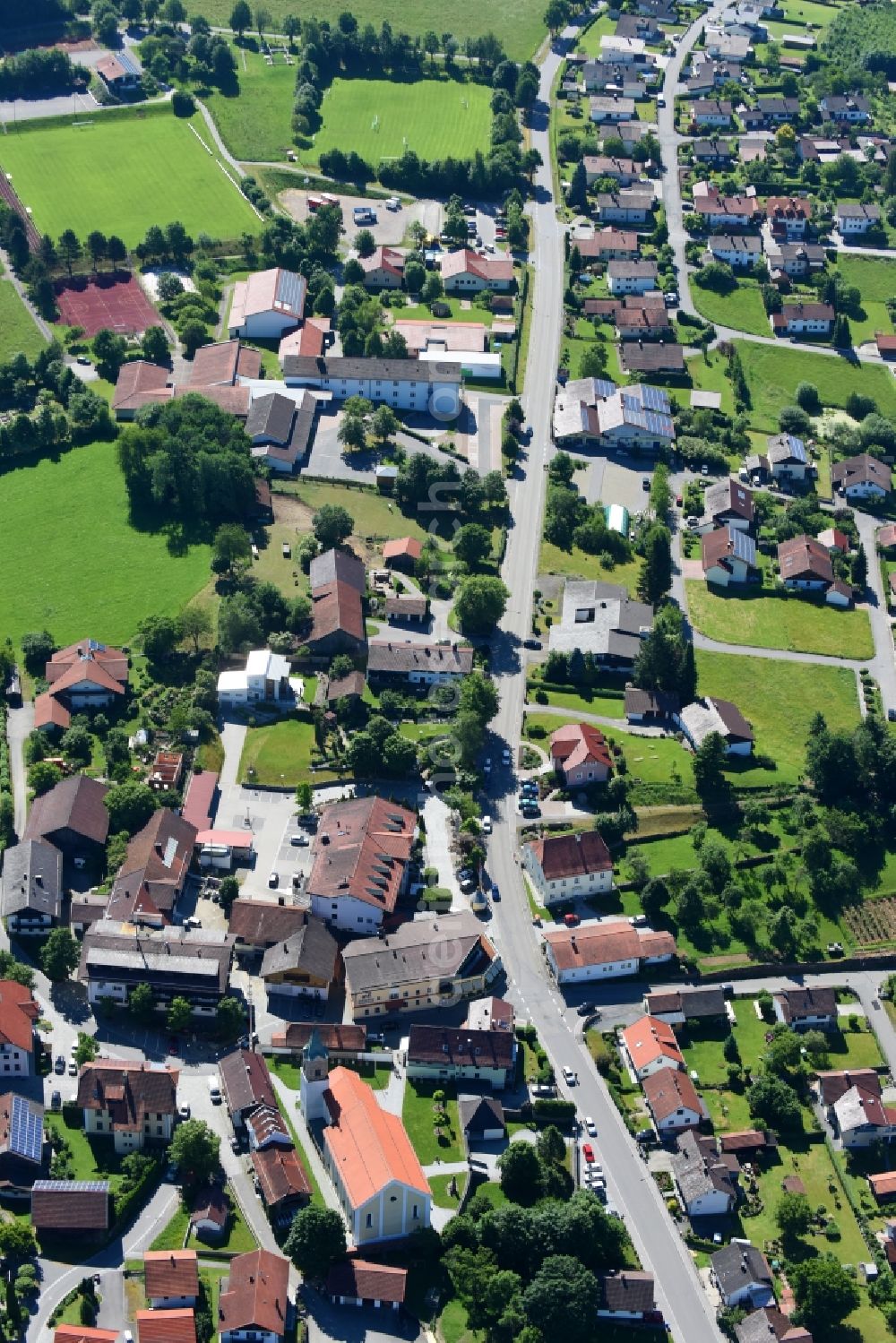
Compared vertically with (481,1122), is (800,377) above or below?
above

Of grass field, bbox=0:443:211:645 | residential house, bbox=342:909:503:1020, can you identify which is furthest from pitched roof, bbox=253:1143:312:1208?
grass field, bbox=0:443:211:645

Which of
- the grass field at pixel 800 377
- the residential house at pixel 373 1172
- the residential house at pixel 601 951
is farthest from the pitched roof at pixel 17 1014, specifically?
the grass field at pixel 800 377

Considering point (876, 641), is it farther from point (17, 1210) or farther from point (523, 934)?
point (17, 1210)

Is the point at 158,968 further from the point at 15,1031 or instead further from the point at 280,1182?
the point at 280,1182

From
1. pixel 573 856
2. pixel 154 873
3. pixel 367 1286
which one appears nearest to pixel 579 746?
pixel 573 856

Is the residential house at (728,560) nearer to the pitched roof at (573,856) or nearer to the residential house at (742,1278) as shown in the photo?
the pitched roof at (573,856)

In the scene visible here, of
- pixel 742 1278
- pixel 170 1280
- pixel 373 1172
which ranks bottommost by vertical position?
pixel 742 1278

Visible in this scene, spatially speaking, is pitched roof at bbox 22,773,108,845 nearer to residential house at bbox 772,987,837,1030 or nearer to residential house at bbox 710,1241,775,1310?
residential house at bbox 772,987,837,1030
